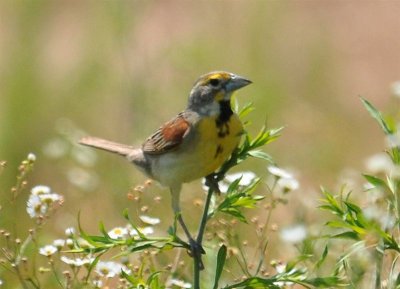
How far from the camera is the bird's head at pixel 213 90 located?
15.2 feet

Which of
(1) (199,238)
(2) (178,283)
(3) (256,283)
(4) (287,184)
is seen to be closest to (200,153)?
(4) (287,184)

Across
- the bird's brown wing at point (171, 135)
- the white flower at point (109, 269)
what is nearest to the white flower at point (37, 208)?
the white flower at point (109, 269)

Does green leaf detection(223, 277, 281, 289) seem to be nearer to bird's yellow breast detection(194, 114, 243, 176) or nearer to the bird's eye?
bird's yellow breast detection(194, 114, 243, 176)

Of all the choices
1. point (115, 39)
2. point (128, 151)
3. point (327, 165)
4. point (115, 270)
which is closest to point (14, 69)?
point (115, 39)

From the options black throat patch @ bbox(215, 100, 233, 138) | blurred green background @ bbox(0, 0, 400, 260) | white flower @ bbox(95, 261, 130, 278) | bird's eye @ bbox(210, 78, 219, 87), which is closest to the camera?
white flower @ bbox(95, 261, 130, 278)

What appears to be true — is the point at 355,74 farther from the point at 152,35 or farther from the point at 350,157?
the point at 350,157

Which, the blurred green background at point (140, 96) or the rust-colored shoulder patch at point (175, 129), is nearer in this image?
the rust-colored shoulder patch at point (175, 129)

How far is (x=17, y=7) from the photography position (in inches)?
325

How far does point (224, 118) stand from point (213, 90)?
148 millimetres

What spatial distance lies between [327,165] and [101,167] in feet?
4.26

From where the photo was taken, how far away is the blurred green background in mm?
7133

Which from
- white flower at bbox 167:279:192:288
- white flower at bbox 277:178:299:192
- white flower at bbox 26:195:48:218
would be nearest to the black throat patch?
white flower at bbox 277:178:299:192

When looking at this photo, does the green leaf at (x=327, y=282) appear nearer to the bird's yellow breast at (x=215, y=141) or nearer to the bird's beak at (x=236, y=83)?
the bird's yellow breast at (x=215, y=141)

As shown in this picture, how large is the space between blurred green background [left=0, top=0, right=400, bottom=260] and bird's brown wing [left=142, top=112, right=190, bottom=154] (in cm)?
119
